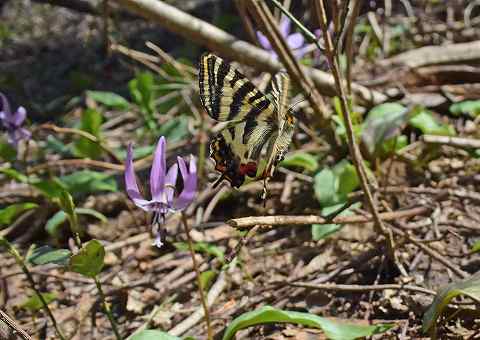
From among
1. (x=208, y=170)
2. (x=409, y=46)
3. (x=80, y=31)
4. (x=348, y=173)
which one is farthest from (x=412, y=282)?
(x=80, y=31)

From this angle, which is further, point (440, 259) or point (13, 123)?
point (13, 123)

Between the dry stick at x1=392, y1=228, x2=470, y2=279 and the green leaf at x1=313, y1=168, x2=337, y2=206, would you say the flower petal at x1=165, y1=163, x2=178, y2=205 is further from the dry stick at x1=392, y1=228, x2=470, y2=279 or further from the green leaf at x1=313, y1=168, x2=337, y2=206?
the green leaf at x1=313, y1=168, x2=337, y2=206

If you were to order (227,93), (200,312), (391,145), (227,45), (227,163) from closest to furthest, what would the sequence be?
(227,93) → (227,163) → (200,312) → (391,145) → (227,45)

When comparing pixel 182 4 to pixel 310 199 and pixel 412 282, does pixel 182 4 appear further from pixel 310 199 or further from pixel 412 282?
pixel 412 282

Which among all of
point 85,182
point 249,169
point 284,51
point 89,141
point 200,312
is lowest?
point 200,312

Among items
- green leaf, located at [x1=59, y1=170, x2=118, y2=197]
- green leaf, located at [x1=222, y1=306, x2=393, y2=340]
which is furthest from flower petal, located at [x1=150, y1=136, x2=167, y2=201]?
green leaf, located at [x1=59, y1=170, x2=118, y2=197]

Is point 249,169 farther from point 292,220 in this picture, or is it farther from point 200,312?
point 200,312

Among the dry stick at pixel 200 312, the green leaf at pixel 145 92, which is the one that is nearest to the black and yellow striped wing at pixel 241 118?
the dry stick at pixel 200 312

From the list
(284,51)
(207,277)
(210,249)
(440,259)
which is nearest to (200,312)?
(207,277)
